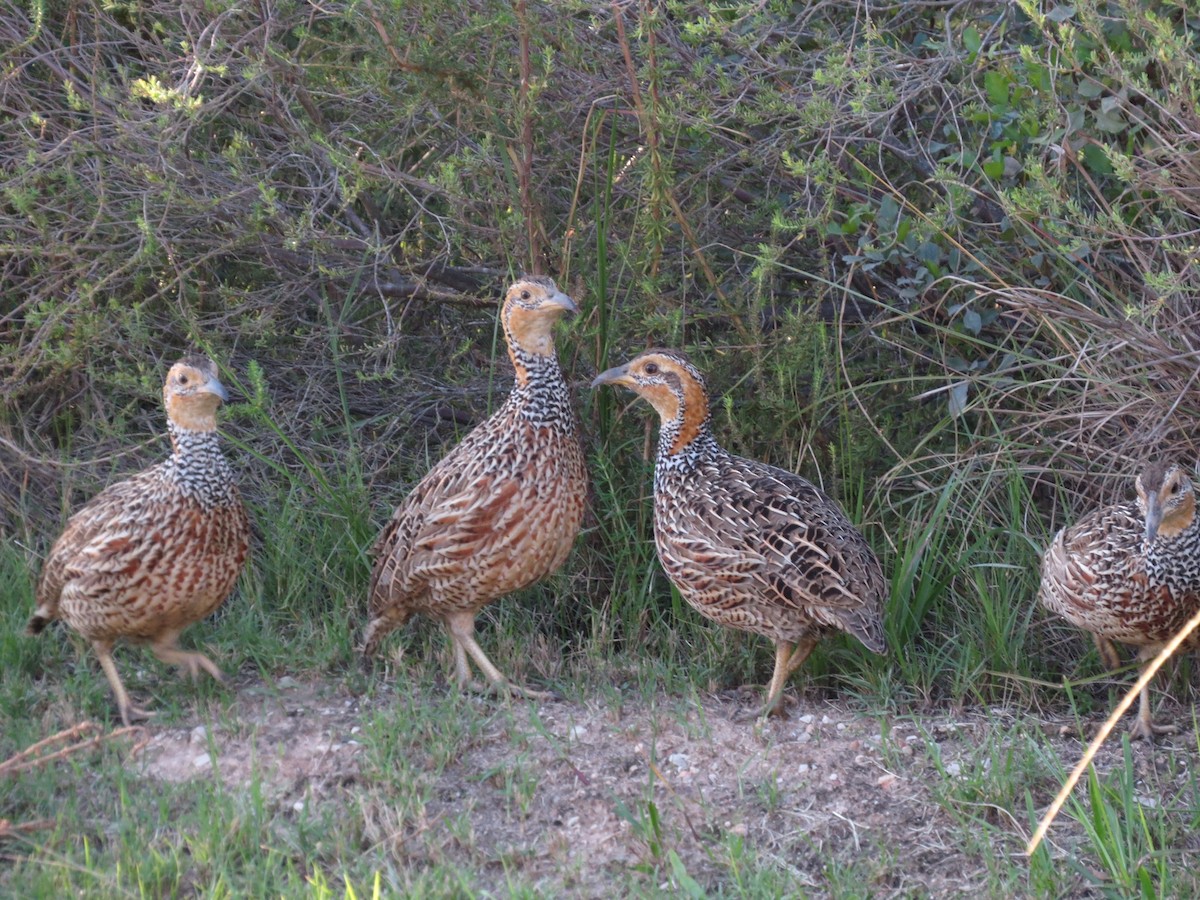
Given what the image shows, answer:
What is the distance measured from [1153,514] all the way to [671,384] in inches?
73.3

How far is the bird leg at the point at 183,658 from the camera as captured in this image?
5.50 m

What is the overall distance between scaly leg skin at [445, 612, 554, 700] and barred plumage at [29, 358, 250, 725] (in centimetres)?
89

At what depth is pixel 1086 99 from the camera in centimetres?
579

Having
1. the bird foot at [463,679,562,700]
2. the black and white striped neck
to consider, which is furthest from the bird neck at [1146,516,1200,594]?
the bird foot at [463,679,562,700]

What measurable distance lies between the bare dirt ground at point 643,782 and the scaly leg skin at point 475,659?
0.36 feet

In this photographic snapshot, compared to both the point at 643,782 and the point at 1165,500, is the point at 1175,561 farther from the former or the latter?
the point at 643,782

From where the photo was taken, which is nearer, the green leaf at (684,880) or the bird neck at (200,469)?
the green leaf at (684,880)

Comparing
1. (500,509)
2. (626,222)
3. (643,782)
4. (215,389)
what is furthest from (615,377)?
(643,782)

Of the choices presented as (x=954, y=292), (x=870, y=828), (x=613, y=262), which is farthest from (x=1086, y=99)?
(x=870, y=828)

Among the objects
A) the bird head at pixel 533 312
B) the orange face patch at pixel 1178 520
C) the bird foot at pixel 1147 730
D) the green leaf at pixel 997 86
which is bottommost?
the bird foot at pixel 1147 730

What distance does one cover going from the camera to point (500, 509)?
554 centimetres

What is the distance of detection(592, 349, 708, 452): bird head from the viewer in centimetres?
571

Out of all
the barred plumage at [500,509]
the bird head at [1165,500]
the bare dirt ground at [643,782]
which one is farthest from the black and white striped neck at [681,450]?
the bird head at [1165,500]

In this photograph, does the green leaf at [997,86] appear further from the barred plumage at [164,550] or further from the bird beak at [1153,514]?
the barred plumage at [164,550]
